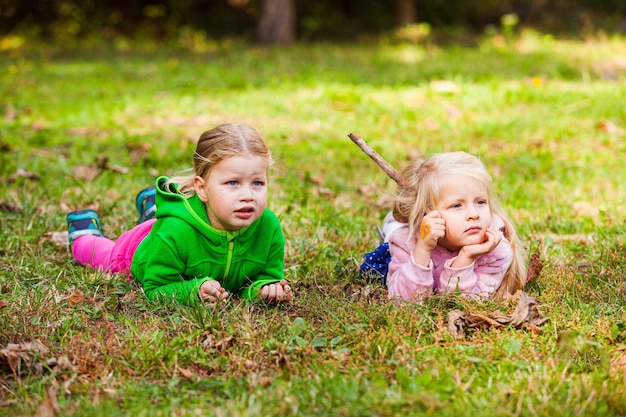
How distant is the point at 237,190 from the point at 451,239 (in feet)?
3.15

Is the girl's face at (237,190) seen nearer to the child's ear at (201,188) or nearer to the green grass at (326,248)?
the child's ear at (201,188)

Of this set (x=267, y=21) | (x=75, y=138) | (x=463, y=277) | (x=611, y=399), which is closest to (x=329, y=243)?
(x=463, y=277)

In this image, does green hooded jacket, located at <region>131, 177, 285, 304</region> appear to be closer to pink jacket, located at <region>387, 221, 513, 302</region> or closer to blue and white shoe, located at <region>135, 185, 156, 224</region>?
pink jacket, located at <region>387, 221, 513, 302</region>

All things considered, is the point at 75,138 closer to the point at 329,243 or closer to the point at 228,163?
the point at 329,243

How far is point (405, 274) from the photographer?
3277 millimetres

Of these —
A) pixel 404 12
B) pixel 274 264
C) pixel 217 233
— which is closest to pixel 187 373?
pixel 217 233

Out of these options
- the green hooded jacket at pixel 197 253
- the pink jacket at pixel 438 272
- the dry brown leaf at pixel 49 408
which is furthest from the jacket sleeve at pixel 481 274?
the dry brown leaf at pixel 49 408

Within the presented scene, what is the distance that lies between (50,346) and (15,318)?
0.97ft

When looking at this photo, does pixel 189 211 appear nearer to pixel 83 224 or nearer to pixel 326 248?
pixel 326 248

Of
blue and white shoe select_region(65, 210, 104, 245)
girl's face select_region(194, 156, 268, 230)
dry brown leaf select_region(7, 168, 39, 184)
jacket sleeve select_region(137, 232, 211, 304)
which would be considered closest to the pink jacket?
girl's face select_region(194, 156, 268, 230)

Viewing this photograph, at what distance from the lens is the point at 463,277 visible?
10.8ft

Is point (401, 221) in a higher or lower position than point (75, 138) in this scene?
higher

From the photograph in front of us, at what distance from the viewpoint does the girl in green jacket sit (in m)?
3.22

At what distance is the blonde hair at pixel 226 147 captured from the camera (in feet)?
10.6
